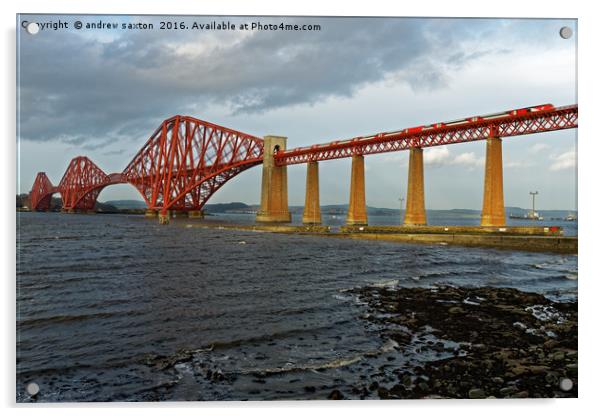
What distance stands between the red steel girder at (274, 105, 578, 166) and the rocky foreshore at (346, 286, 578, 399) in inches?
399

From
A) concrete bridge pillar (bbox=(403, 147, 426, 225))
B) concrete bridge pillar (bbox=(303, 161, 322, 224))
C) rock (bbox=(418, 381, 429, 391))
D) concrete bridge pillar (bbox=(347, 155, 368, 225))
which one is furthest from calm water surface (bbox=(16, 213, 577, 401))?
concrete bridge pillar (bbox=(303, 161, 322, 224))

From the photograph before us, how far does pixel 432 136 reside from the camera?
3956cm

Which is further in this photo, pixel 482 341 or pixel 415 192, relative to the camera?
pixel 415 192

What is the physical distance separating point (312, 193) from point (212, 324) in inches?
1882

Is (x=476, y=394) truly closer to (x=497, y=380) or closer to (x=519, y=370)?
(x=497, y=380)

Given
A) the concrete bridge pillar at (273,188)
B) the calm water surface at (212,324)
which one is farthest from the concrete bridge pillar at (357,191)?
the calm water surface at (212,324)

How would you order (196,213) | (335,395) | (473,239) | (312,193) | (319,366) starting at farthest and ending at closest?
(196,213) < (312,193) < (473,239) < (319,366) < (335,395)

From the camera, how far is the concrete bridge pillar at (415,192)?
3972cm

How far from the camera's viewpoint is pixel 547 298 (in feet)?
41.2

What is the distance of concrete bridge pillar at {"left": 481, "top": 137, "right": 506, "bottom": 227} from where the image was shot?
A: 32062mm

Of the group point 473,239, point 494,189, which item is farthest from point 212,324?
point 494,189

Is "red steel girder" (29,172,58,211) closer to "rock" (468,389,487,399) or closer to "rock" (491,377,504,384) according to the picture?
"rock" (468,389,487,399)

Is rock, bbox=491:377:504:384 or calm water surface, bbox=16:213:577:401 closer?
rock, bbox=491:377:504:384

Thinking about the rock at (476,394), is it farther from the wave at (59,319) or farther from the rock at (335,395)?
the wave at (59,319)
